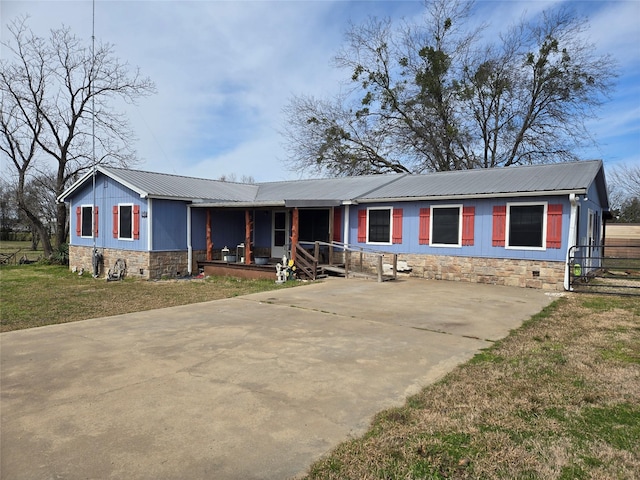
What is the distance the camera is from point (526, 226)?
37.7 feet

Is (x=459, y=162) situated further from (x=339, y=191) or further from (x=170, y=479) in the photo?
(x=170, y=479)

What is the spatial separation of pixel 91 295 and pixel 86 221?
778 centimetres

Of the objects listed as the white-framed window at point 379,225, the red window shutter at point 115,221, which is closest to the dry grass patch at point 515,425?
the white-framed window at point 379,225

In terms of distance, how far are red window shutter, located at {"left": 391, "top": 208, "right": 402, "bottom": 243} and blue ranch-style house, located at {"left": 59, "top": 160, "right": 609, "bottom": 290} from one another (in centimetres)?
3

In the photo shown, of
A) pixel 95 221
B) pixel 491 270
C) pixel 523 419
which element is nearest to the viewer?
pixel 523 419

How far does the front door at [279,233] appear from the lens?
16283 millimetres

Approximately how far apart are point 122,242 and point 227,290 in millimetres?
6221

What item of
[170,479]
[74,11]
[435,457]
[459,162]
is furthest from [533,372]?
[459,162]

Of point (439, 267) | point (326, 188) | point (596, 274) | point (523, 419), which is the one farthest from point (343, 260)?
point (523, 419)

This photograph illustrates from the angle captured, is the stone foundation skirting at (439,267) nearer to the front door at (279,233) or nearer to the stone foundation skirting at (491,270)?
the stone foundation skirting at (491,270)

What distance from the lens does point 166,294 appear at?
1048 cm

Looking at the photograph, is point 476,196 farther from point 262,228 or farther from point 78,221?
point 78,221

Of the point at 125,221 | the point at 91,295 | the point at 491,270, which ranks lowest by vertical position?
the point at 91,295

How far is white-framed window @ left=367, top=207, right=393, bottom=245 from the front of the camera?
1391cm
